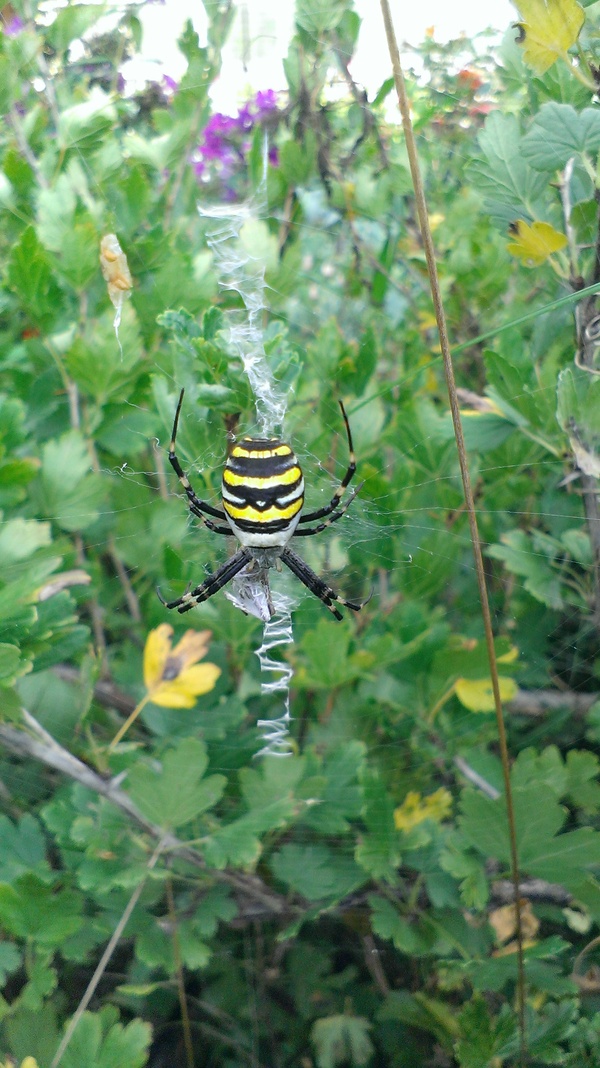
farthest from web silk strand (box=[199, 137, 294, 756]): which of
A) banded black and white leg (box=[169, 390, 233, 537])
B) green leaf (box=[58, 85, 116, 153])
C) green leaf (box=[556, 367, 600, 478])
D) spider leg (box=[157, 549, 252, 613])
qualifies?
green leaf (box=[556, 367, 600, 478])

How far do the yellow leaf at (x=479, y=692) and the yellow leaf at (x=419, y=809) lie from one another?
186mm

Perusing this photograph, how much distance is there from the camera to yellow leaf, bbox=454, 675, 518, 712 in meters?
1.33

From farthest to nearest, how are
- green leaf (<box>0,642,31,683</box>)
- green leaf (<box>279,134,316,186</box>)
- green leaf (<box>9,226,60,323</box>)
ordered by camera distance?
green leaf (<box>279,134,316,186</box>) → green leaf (<box>9,226,60,323</box>) → green leaf (<box>0,642,31,683</box>)

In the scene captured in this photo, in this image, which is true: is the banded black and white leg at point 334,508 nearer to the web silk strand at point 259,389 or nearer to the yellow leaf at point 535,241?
the web silk strand at point 259,389

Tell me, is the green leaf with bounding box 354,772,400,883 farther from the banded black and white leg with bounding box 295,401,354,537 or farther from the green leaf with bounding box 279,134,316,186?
the green leaf with bounding box 279,134,316,186

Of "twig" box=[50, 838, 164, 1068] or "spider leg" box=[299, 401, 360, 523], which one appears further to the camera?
"spider leg" box=[299, 401, 360, 523]

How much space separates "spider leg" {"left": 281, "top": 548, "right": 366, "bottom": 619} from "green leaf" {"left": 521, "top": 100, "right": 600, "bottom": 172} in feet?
3.23

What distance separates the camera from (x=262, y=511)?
1395 mm

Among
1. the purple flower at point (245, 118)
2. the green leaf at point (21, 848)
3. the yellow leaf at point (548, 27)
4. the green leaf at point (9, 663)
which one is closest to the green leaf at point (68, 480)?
the green leaf at point (9, 663)

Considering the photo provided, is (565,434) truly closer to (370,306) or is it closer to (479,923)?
(479,923)

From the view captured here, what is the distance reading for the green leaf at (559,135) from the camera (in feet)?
2.83

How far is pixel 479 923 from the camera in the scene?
1.34 m

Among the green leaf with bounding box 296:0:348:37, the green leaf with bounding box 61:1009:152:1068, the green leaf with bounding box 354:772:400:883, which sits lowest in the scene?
→ the green leaf with bounding box 61:1009:152:1068

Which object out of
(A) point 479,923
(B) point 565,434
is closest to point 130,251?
(B) point 565,434
